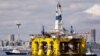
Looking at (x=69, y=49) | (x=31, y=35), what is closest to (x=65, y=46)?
(x=69, y=49)

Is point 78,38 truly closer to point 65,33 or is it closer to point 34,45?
point 65,33

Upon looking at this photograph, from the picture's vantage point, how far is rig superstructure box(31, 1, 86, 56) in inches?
2906

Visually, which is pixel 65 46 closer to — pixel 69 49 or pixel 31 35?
pixel 69 49

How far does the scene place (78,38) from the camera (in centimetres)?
7500

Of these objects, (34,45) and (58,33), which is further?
(34,45)

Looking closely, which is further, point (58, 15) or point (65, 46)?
point (65, 46)

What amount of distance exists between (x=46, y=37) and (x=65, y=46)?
159 inches

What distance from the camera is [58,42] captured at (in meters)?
74.3

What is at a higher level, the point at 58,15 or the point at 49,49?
the point at 58,15

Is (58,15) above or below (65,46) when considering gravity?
above

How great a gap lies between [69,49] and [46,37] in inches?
181

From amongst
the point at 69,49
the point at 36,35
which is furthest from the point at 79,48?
the point at 36,35

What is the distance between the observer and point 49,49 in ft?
248

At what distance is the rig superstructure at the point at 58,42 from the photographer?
7381cm
